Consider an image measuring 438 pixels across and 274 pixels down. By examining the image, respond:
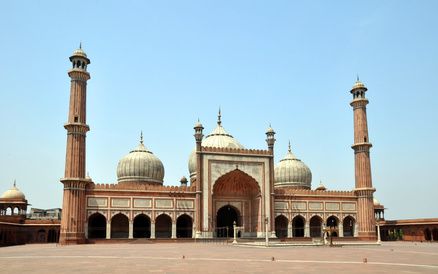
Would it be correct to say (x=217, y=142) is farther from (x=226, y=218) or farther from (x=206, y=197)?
(x=206, y=197)

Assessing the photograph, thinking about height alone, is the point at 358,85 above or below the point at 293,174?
above

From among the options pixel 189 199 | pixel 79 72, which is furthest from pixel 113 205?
pixel 79 72

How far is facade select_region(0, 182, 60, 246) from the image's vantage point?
35128mm

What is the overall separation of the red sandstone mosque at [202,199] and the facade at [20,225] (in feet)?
0.36

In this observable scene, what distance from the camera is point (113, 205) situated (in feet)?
112

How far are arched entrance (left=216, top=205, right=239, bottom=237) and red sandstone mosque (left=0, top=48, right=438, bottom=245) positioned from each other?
93 mm

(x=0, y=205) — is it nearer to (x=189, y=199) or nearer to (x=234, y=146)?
(x=189, y=199)

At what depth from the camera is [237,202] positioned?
39219 millimetres

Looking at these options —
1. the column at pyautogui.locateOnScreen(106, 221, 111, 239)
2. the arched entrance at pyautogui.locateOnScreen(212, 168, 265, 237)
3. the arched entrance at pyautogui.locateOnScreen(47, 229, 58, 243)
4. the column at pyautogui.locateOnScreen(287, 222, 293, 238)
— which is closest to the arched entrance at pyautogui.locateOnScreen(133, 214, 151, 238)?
the column at pyautogui.locateOnScreen(106, 221, 111, 239)

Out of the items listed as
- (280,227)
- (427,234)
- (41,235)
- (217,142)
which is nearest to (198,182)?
(217,142)

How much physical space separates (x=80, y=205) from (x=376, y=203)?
39.2 metres

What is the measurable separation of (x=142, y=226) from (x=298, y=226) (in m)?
15.4

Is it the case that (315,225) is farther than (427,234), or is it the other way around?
(315,225)

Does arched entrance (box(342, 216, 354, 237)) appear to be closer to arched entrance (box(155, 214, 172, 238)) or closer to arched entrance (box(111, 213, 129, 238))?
arched entrance (box(155, 214, 172, 238))
